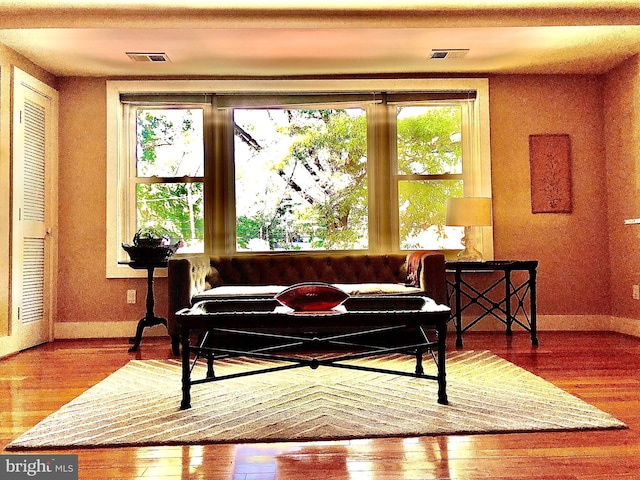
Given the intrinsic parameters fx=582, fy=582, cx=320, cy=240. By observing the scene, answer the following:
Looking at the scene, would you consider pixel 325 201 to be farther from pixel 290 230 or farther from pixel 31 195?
pixel 31 195

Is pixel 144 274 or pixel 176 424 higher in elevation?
pixel 144 274

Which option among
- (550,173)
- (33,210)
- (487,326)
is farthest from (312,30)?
(487,326)

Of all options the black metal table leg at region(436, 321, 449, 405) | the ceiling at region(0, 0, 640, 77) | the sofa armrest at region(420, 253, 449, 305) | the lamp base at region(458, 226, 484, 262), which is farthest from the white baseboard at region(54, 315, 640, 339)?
the black metal table leg at region(436, 321, 449, 405)

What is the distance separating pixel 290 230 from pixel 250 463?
140 inches

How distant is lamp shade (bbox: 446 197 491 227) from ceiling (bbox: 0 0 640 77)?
4.10 ft

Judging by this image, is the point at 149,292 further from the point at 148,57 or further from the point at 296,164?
the point at 148,57

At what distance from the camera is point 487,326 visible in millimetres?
5320

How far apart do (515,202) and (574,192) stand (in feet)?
1.83

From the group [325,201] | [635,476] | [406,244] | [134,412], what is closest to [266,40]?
[325,201]

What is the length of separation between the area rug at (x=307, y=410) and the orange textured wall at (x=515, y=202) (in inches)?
80.3

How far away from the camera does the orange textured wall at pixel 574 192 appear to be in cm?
534

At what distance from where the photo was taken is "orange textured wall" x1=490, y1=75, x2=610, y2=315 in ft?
17.5

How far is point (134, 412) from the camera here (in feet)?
8.59

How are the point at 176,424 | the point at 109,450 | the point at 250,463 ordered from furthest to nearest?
1. the point at 176,424
2. the point at 109,450
3. the point at 250,463
